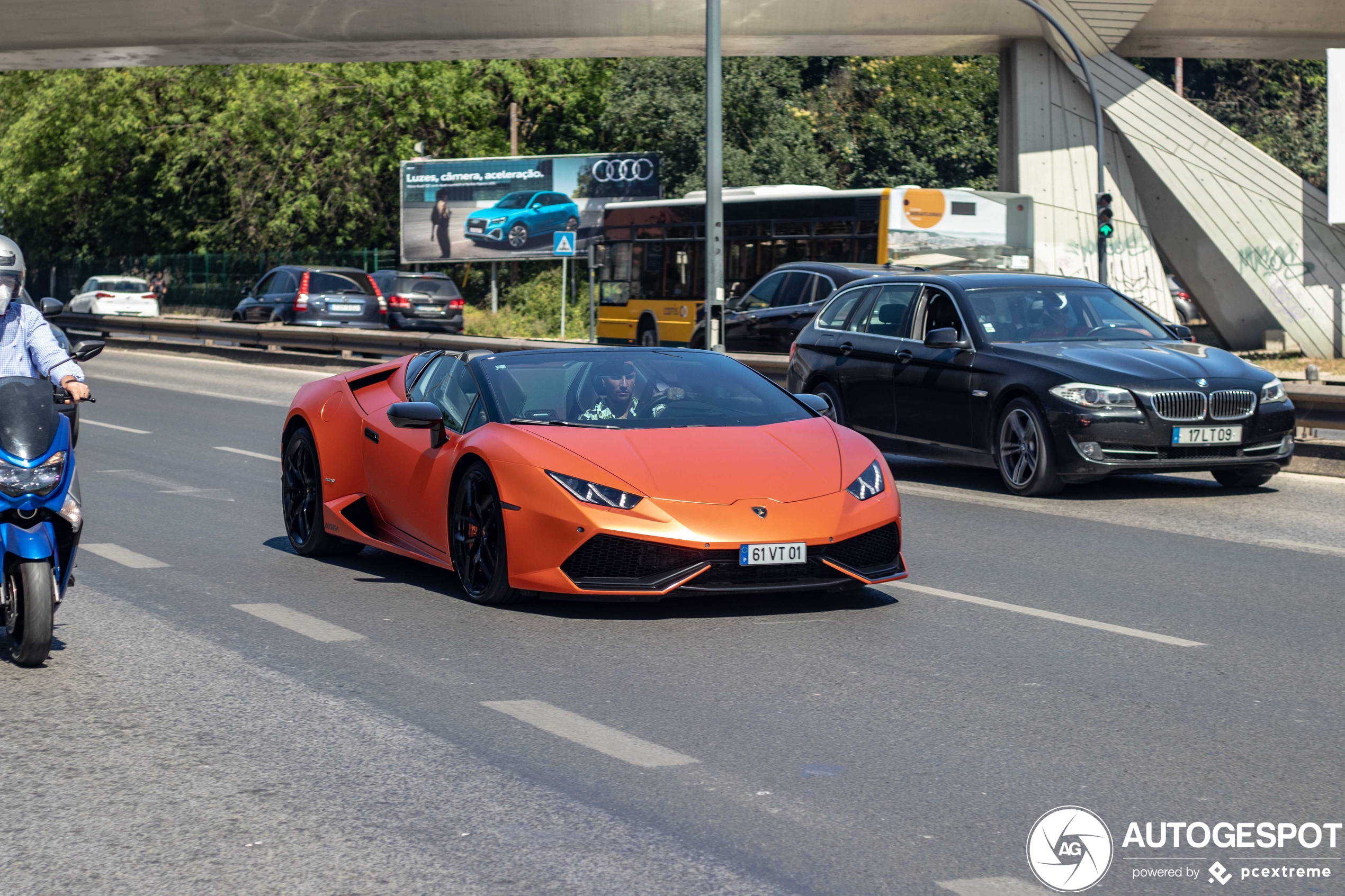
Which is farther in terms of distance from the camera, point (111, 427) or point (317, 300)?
point (317, 300)

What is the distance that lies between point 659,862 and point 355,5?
28.5 metres

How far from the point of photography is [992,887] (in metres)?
4.11

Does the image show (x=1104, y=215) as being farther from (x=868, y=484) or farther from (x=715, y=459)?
(x=715, y=459)

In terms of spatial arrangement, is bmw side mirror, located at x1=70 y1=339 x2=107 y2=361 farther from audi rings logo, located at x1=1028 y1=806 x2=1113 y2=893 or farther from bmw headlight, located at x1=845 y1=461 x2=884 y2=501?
audi rings logo, located at x1=1028 y1=806 x2=1113 y2=893

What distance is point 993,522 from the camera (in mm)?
11211

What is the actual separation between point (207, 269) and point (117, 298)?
13044mm

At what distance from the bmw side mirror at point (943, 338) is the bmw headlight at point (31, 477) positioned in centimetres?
766

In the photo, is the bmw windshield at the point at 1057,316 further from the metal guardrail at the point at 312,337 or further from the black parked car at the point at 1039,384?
the metal guardrail at the point at 312,337

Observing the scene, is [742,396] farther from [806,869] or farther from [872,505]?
[806,869]

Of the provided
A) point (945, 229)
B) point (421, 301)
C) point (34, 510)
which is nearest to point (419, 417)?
point (34, 510)

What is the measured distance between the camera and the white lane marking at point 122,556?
30.9 ft

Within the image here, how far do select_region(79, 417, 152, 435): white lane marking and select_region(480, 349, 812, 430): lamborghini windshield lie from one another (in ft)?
34.0

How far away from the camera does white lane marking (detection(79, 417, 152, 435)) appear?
59.7 ft

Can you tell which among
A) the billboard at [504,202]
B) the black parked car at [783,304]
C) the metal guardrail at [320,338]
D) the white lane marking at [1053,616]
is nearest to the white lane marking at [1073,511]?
the white lane marking at [1053,616]
